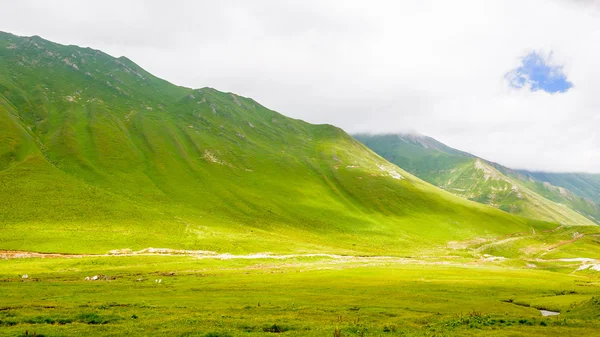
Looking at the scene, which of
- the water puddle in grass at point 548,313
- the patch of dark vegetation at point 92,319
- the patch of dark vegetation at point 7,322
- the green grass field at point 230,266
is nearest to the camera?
the patch of dark vegetation at point 7,322

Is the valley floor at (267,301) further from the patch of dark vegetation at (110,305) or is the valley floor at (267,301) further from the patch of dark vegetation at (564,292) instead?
the patch of dark vegetation at (564,292)

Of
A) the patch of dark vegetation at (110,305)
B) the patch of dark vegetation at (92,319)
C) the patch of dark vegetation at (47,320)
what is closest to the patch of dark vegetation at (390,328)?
the patch of dark vegetation at (92,319)

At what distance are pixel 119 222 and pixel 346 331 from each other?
12163cm

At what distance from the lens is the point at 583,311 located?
4072 cm

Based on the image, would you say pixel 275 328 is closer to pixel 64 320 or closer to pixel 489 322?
pixel 64 320

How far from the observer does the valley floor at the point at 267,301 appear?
30812 millimetres

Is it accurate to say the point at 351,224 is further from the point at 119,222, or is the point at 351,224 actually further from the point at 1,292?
the point at 1,292

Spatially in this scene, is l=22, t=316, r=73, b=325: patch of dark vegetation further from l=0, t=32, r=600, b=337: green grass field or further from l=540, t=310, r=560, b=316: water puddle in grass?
l=540, t=310, r=560, b=316: water puddle in grass

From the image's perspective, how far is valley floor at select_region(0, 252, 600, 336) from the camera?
30.8 m

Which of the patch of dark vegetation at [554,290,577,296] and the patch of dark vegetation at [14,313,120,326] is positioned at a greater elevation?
the patch of dark vegetation at [14,313,120,326]

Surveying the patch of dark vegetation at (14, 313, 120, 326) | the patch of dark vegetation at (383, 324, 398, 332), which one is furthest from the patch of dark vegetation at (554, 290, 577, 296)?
the patch of dark vegetation at (14, 313, 120, 326)

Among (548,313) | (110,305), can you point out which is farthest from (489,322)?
(110,305)

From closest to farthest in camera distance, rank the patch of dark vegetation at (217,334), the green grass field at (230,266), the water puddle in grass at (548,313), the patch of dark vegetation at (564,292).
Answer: the patch of dark vegetation at (217,334), the green grass field at (230,266), the water puddle in grass at (548,313), the patch of dark vegetation at (564,292)

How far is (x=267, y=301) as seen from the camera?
152 ft
